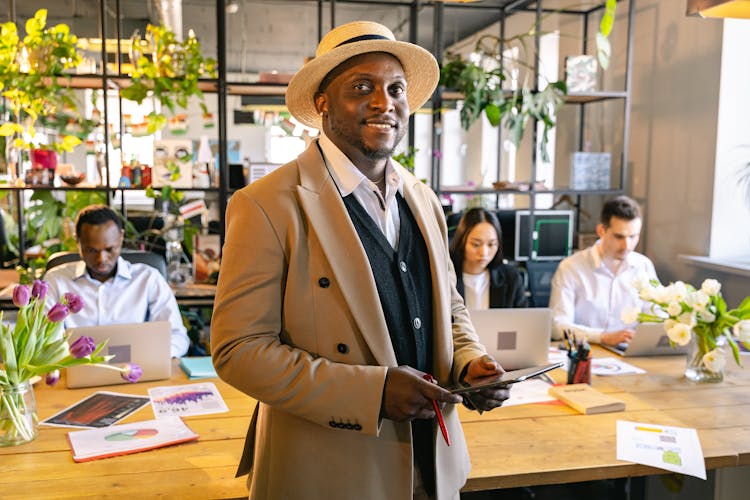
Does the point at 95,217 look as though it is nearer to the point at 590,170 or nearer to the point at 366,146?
the point at 366,146

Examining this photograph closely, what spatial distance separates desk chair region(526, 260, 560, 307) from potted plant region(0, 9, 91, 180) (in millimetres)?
2760

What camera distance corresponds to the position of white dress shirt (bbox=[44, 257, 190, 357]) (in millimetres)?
2830

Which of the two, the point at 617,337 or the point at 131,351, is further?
the point at 617,337

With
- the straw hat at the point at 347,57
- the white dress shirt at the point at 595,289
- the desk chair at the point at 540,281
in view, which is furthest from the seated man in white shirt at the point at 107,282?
the desk chair at the point at 540,281

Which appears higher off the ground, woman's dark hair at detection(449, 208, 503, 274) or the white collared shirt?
the white collared shirt

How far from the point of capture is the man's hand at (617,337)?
2754 mm

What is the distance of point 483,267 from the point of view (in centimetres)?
324

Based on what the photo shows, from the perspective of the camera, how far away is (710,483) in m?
2.18

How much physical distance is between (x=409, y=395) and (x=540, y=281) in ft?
9.90

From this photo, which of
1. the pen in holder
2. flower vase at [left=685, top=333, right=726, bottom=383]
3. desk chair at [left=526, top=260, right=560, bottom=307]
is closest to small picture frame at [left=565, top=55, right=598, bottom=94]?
desk chair at [left=526, top=260, right=560, bottom=307]

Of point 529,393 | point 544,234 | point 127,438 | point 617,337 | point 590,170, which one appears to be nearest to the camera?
point 127,438

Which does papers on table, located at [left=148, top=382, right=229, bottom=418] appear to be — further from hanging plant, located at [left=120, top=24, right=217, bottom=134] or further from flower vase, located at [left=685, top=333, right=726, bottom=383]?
hanging plant, located at [left=120, top=24, right=217, bottom=134]

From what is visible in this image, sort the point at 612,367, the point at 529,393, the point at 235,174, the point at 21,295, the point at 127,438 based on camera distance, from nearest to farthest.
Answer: the point at 21,295, the point at 127,438, the point at 529,393, the point at 612,367, the point at 235,174

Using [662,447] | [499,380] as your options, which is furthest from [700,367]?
[499,380]
